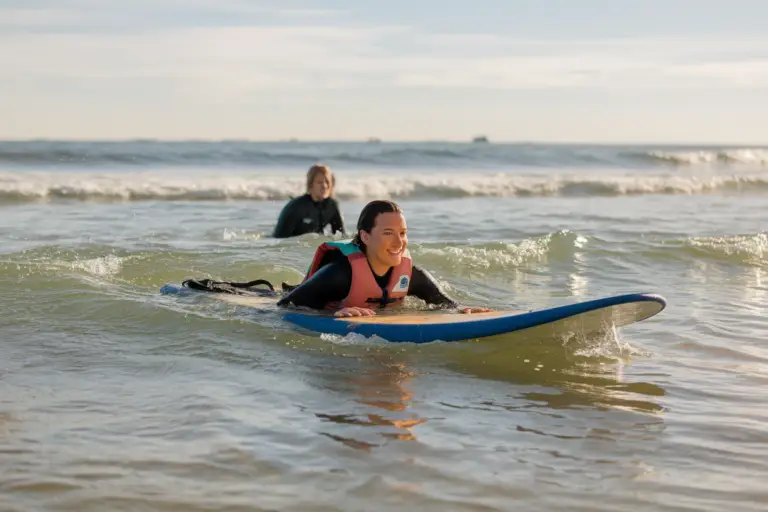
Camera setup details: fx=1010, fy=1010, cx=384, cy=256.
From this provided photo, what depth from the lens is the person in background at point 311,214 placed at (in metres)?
12.1

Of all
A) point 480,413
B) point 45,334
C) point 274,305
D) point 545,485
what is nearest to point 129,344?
point 45,334

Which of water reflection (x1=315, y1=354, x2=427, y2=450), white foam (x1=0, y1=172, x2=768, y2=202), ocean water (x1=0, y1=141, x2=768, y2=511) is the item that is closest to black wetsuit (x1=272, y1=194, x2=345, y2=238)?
ocean water (x1=0, y1=141, x2=768, y2=511)

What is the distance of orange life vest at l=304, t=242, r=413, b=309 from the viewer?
271 inches

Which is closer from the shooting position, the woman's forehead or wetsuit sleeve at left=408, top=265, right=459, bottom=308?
the woman's forehead

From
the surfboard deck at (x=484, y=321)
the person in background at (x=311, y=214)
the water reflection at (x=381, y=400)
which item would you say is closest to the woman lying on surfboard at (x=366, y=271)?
the surfboard deck at (x=484, y=321)

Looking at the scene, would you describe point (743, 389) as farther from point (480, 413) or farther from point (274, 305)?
point (274, 305)

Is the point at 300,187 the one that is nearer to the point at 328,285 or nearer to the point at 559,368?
the point at 328,285

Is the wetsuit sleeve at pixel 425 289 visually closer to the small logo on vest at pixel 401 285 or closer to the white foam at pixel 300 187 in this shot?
the small logo on vest at pixel 401 285

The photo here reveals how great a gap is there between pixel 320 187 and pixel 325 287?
5186 mm

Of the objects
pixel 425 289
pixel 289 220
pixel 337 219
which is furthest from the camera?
pixel 337 219

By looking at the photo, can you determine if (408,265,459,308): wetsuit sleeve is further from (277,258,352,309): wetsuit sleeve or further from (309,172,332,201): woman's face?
(309,172,332,201): woman's face

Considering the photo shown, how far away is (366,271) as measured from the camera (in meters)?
6.90

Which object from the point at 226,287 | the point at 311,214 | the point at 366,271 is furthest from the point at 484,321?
the point at 311,214

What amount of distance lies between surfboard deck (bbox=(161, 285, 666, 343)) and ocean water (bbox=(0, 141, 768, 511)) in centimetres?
9
